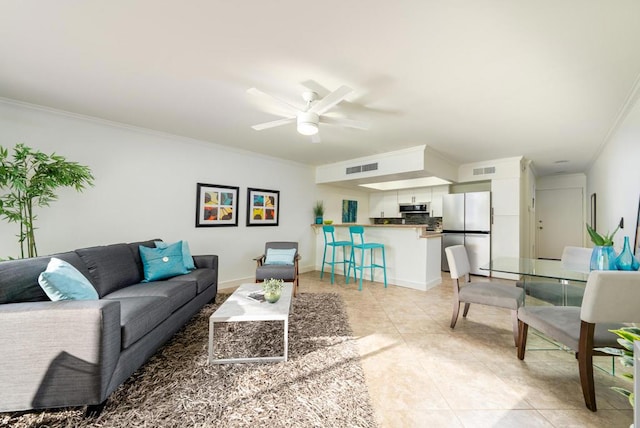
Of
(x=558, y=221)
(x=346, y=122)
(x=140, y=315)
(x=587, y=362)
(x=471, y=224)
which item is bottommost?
(x=587, y=362)

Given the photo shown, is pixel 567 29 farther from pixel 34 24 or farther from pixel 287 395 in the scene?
pixel 34 24

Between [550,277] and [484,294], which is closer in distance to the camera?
[550,277]

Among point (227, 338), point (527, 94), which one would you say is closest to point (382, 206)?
point (527, 94)

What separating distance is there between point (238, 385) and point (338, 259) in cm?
368

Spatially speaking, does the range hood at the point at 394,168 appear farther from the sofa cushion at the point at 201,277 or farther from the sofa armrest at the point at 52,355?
the sofa armrest at the point at 52,355

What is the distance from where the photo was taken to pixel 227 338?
2400mm

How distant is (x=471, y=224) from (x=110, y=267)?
5875mm

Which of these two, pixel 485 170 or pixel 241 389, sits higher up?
pixel 485 170

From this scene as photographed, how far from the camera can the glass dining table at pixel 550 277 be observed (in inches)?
85.5

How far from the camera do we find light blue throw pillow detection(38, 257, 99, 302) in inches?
62.7

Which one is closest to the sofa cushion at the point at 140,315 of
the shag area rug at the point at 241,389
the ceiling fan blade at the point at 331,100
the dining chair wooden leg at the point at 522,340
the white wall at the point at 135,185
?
the shag area rug at the point at 241,389

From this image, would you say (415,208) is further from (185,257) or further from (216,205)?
(185,257)

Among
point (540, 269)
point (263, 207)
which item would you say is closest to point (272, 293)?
point (540, 269)

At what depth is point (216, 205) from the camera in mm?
4160
